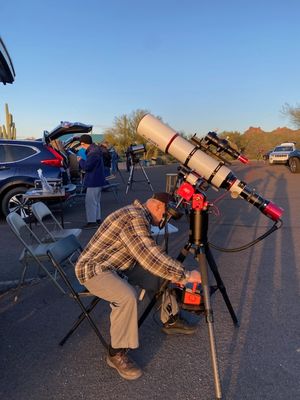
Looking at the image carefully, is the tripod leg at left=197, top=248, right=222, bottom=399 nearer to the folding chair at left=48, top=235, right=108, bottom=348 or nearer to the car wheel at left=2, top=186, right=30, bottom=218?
the folding chair at left=48, top=235, right=108, bottom=348

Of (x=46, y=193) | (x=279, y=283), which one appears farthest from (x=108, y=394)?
(x=46, y=193)

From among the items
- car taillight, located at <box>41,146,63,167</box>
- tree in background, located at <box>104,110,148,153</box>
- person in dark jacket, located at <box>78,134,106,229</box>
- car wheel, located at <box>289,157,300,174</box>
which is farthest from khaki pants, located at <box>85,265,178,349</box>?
tree in background, located at <box>104,110,148,153</box>

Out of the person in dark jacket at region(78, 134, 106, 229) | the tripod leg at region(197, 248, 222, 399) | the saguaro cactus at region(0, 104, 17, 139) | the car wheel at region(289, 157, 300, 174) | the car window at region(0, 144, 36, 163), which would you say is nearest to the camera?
the tripod leg at region(197, 248, 222, 399)

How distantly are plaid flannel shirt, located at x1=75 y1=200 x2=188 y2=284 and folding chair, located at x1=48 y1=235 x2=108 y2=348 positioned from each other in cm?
19

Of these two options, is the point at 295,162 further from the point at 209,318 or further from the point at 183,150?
the point at 209,318

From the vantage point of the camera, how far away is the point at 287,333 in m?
3.12

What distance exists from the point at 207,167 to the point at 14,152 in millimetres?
6023

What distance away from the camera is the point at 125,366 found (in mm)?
2607

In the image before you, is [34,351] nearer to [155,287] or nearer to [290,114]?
[155,287]

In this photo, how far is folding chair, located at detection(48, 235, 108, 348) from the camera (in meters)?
2.78

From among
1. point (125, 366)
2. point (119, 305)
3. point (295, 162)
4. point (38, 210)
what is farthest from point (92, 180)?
point (295, 162)

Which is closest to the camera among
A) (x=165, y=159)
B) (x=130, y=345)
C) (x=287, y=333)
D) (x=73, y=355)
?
(x=130, y=345)

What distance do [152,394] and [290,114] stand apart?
36.5m

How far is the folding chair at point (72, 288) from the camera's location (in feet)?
9.12
